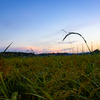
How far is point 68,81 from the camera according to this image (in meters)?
1.89

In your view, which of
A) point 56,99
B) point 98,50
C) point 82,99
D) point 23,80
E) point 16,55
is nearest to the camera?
point 56,99

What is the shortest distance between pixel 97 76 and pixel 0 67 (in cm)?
181

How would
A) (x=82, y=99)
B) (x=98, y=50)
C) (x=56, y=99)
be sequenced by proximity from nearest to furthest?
(x=56, y=99), (x=82, y=99), (x=98, y=50)

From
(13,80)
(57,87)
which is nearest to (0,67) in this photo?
(13,80)

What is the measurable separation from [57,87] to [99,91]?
0.62 m

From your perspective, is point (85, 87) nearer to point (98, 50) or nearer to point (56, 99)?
point (56, 99)

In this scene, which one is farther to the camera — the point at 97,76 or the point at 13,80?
the point at 97,76

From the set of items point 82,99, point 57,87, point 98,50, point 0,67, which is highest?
point 98,50

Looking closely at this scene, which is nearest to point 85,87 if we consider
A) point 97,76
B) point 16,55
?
point 97,76

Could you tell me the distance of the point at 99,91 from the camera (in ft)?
5.47

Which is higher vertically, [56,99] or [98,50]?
[98,50]

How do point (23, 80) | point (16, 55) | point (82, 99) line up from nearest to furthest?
point (82, 99) → point (23, 80) → point (16, 55)

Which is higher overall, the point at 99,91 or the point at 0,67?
the point at 0,67

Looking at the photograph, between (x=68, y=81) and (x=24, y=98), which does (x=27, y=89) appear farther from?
(x=68, y=81)
